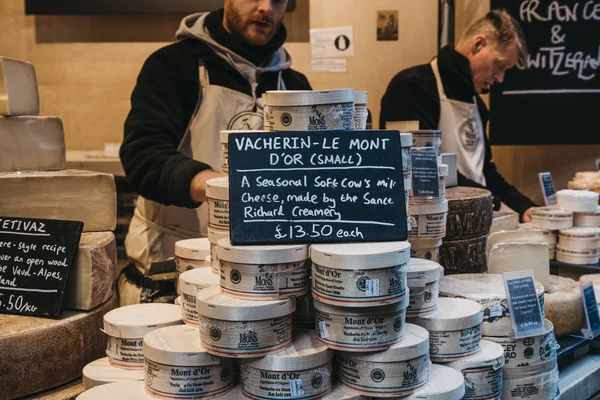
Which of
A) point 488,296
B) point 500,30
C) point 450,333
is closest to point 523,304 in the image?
point 488,296

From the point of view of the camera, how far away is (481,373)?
1.53 metres

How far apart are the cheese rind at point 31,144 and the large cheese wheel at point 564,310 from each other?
1.56m

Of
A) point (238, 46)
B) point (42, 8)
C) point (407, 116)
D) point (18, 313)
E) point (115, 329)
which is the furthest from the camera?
point (42, 8)

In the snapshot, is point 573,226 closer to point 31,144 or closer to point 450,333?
point 450,333

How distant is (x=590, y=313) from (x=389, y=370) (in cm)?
104

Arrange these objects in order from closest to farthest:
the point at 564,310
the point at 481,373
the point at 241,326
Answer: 1. the point at 241,326
2. the point at 481,373
3. the point at 564,310

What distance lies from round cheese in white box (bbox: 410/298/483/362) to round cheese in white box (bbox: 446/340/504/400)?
2cm

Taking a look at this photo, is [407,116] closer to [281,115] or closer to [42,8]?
[281,115]

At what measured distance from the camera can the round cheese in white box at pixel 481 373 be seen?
59.9 inches

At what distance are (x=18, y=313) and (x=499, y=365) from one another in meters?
1.19

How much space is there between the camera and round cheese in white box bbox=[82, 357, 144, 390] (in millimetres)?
1451

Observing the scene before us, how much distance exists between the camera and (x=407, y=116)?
11.1 feet

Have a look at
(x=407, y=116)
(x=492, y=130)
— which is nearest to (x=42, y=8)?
(x=407, y=116)

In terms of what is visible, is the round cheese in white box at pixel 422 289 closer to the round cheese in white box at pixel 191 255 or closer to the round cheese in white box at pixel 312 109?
the round cheese in white box at pixel 312 109
